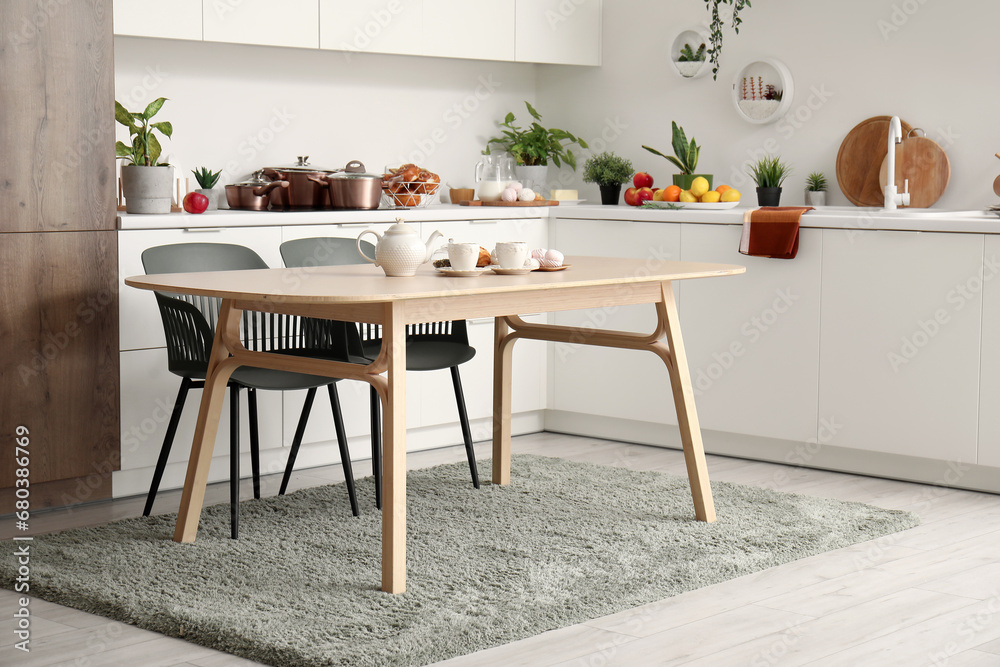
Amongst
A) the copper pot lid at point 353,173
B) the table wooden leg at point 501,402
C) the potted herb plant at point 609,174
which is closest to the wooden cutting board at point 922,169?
the potted herb plant at point 609,174

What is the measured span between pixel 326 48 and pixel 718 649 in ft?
Answer: 9.38

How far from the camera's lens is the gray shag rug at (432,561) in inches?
105

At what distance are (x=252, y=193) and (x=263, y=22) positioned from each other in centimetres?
61

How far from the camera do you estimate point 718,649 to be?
2590 mm

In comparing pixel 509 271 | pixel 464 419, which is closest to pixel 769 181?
pixel 464 419

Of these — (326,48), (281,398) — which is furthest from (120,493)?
(326,48)

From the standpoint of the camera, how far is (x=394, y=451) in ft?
9.39

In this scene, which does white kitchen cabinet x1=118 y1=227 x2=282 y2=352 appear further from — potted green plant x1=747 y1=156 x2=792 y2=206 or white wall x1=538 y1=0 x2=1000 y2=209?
white wall x1=538 y1=0 x2=1000 y2=209

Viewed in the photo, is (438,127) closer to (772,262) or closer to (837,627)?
(772,262)

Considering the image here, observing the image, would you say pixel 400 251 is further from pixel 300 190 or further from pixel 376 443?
pixel 300 190

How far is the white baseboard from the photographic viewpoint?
4.12 m

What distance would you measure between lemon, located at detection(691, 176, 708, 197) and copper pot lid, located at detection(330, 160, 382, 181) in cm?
122

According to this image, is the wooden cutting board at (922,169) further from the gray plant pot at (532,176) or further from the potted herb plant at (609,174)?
the gray plant pot at (532,176)

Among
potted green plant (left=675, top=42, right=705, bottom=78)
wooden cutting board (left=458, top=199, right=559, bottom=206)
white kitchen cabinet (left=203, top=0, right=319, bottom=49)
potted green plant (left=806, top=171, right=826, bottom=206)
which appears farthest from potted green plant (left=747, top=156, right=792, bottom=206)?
white kitchen cabinet (left=203, top=0, right=319, bottom=49)
